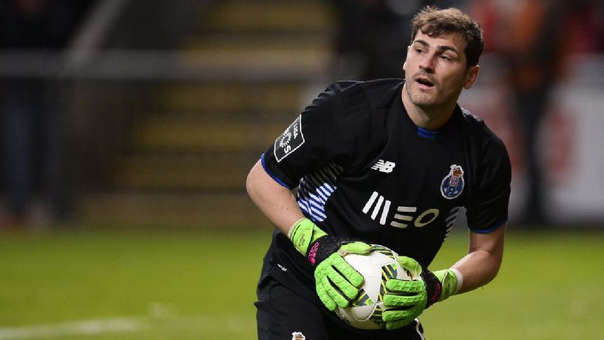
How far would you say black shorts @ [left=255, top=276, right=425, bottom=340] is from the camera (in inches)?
210

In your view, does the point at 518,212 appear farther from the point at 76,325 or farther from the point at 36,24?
the point at 76,325

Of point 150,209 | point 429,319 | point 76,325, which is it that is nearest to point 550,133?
point 150,209

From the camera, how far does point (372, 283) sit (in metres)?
5.01

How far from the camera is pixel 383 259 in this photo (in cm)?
507

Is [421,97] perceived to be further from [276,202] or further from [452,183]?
[276,202]

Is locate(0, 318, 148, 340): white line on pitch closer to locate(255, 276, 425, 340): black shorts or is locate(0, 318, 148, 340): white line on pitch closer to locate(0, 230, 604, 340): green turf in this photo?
locate(0, 230, 604, 340): green turf

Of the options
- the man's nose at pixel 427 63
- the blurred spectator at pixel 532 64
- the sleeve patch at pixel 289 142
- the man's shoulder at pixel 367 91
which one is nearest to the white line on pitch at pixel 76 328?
the sleeve patch at pixel 289 142

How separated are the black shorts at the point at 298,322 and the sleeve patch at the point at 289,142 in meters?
0.64

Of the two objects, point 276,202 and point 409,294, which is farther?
point 276,202

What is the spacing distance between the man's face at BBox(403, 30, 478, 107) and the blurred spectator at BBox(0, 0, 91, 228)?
9.92m

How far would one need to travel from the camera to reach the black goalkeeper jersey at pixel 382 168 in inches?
208

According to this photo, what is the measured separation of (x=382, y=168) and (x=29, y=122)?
32.4 ft

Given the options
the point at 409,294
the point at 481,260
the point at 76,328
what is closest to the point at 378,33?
the point at 76,328

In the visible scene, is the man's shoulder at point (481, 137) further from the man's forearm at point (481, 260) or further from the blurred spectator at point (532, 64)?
the blurred spectator at point (532, 64)
